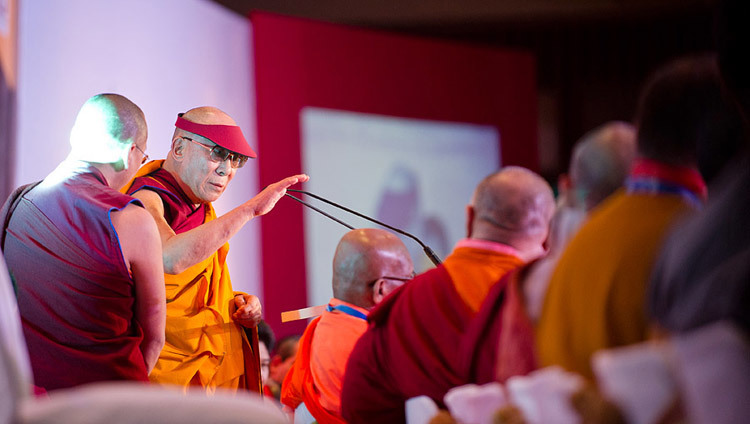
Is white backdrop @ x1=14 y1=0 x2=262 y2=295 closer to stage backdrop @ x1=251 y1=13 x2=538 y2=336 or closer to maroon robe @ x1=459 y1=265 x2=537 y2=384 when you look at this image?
stage backdrop @ x1=251 y1=13 x2=538 y2=336

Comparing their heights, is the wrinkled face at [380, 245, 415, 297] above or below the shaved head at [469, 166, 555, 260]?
below

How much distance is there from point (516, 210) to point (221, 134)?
114 cm

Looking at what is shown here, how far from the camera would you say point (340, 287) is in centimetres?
307

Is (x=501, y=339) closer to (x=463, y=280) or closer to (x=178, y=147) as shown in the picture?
(x=463, y=280)

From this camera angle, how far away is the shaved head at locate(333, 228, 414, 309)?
3.04 meters

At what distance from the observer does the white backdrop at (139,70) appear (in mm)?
3633

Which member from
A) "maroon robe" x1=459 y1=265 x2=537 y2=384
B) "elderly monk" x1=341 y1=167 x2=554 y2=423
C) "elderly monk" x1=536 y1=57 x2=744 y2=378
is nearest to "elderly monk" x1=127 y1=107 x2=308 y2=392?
"elderly monk" x1=341 y1=167 x2=554 y2=423

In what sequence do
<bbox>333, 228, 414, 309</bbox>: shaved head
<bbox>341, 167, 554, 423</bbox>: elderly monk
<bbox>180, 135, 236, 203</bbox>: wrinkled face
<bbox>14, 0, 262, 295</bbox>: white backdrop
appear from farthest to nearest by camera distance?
<bbox>14, 0, 262, 295</bbox>: white backdrop → <bbox>333, 228, 414, 309</bbox>: shaved head → <bbox>180, 135, 236, 203</bbox>: wrinkled face → <bbox>341, 167, 554, 423</bbox>: elderly monk

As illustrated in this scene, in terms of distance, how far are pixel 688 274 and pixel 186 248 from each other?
1.66m

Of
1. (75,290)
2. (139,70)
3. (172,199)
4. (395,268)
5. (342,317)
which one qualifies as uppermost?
(139,70)

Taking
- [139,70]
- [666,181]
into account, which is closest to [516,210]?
[666,181]

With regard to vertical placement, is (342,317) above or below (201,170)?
below

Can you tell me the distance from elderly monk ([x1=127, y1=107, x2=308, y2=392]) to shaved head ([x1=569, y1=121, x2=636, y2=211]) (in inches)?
50.8

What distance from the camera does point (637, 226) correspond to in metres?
1.29
